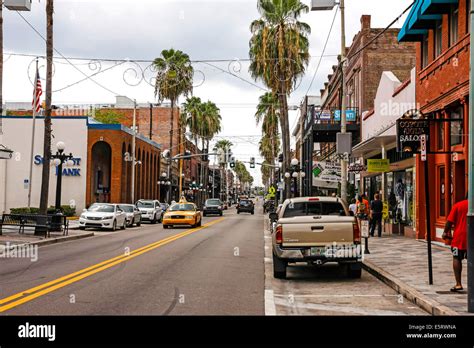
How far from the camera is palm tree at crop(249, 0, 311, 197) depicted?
124 feet

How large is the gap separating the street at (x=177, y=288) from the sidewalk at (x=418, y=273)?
0.89 feet

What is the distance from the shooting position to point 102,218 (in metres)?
31.6

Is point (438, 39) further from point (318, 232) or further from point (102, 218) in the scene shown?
point (102, 218)

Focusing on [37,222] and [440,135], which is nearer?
[440,135]

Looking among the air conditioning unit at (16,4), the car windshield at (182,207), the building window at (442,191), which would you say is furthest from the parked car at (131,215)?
the building window at (442,191)

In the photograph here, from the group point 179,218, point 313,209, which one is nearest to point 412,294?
point 313,209

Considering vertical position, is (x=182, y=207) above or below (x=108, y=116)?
below

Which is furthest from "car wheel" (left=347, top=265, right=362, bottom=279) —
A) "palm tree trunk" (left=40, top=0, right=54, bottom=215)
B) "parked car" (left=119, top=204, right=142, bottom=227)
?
"parked car" (left=119, top=204, right=142, bottom=227)

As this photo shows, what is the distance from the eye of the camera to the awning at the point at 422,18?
65.6 feet

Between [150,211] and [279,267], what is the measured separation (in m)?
30.6

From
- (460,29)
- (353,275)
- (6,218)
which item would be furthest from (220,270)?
(6,218)

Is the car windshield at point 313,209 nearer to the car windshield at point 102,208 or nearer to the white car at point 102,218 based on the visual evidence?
the white car at point 102,218
